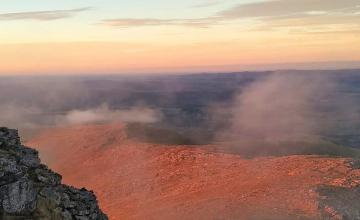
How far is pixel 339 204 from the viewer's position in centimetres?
4881

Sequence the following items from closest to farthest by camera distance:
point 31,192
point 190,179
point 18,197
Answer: point 18,197, point 31,192, point 190,179

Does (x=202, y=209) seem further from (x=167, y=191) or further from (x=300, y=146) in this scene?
(x=300, y=146)

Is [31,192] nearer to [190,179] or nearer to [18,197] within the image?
[18,197]

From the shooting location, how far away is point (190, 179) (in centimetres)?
6216

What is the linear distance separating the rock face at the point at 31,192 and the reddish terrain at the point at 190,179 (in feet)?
78.9

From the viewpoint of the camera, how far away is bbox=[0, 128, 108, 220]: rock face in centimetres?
2270

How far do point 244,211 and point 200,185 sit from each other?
467 inches

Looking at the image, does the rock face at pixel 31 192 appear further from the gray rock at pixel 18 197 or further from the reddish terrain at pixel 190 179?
the reddish terrain at pixel 190 179

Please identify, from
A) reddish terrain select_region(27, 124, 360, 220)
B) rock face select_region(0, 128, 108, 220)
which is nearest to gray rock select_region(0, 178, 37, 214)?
rock face select_region(0, 128, 108, 220)

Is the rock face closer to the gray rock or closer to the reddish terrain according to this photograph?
the gray rock

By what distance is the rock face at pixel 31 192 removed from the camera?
894 inches

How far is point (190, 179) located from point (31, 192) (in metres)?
39.7

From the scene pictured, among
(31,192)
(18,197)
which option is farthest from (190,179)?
(18,197)

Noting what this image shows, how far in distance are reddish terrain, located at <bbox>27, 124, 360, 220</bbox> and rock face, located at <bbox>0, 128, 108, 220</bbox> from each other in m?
24.1
